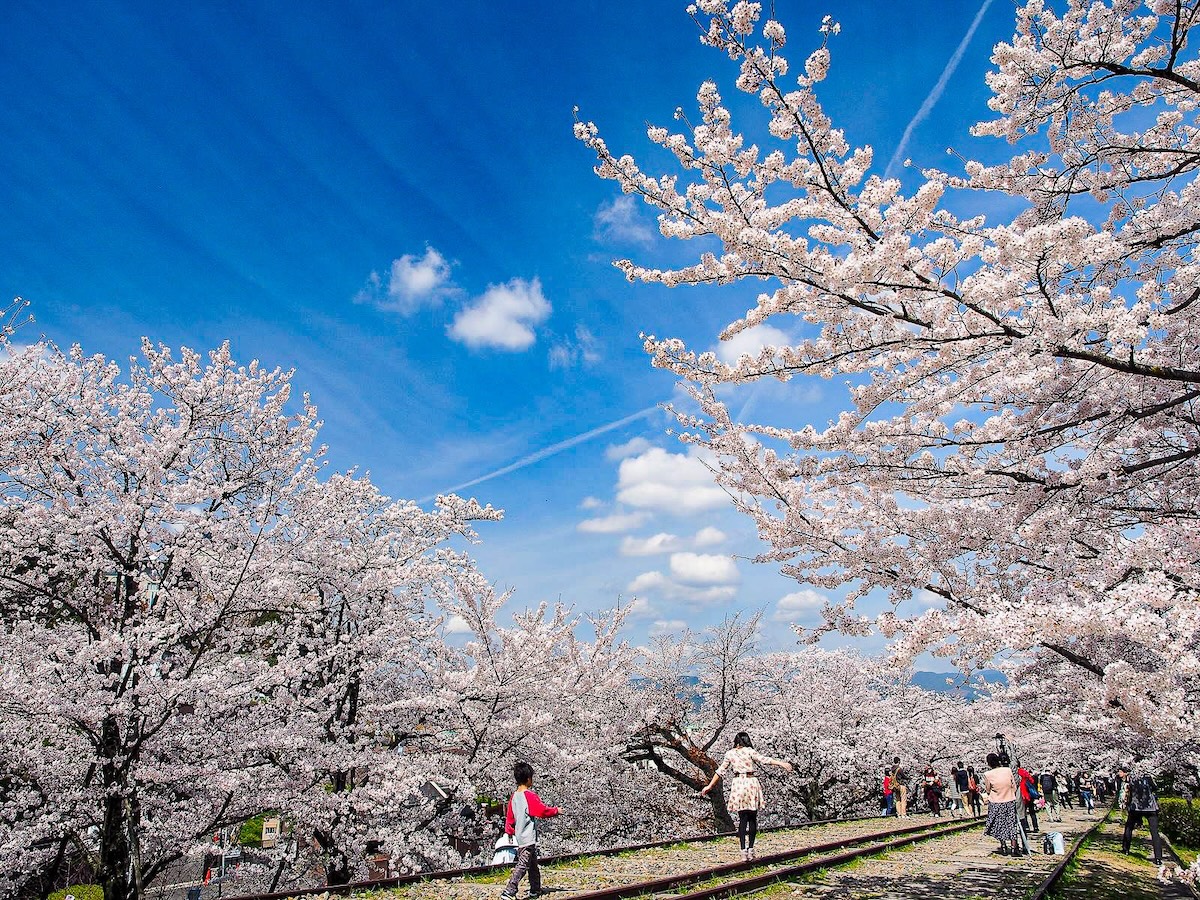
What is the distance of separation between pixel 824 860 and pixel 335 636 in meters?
8.13

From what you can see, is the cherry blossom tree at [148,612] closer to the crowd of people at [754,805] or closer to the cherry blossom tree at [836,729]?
the crowd of people at [754,805]

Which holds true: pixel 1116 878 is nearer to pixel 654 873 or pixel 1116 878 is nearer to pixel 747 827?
pixel 747 827

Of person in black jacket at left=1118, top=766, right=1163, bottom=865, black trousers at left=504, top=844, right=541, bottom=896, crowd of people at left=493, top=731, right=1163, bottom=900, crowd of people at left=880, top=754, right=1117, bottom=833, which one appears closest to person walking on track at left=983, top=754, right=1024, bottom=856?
crowd of people at left=493, top=731, right=1163, bottom=900

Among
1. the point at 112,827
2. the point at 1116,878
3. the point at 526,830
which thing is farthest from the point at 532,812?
the point at 1116,878

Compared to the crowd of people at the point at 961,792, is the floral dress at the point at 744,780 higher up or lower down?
higher up

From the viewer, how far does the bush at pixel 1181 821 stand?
14141 millimetres

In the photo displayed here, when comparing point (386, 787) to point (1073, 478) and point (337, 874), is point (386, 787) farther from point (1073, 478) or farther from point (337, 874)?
point (1073, 478)

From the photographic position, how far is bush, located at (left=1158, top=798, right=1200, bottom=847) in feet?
46.4

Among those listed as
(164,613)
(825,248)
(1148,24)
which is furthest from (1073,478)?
(164,613)

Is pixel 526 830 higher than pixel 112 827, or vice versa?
pixel 526 830

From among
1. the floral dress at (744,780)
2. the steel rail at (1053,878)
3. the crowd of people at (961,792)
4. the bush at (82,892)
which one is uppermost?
the floral dress at (744,780)

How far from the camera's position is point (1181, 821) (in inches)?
595

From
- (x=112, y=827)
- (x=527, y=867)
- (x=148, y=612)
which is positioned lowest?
(x=527, y=867)

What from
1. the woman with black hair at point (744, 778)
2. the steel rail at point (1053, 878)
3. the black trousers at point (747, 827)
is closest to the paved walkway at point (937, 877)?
the steel rail at point (1053, 878)
